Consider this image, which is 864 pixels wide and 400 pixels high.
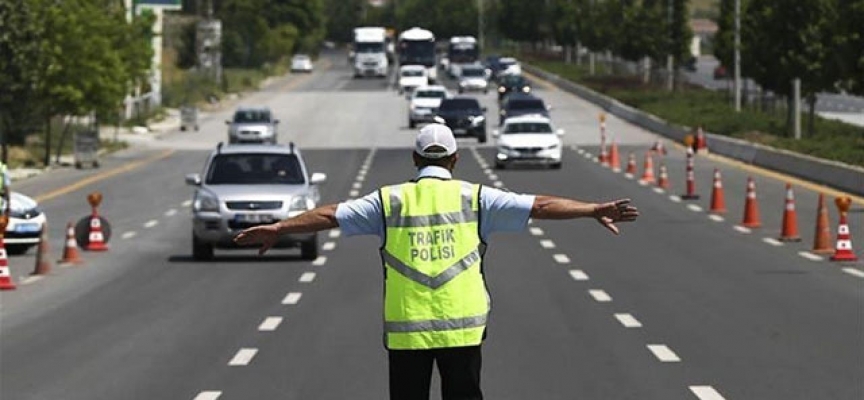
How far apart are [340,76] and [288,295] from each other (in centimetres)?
13121

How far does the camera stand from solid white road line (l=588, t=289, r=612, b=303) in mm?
22344

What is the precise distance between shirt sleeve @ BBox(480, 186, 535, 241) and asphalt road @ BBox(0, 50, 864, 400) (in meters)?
6.20

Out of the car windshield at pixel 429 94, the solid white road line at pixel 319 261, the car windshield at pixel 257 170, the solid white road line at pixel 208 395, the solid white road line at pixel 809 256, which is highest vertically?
the car windshield at pixel 257 170

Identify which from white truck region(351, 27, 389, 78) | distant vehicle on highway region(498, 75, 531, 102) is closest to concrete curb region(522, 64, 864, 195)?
distant vehicle on highway region(498, 75, 531, 102)

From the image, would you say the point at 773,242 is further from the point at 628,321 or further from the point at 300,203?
the point at 628,321

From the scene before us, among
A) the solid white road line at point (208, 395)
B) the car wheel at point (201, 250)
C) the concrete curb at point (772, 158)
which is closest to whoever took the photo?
the solid white road line at point (208, 395)

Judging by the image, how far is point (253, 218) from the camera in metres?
28.0

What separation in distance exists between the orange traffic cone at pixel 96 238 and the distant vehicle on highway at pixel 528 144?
23.4m

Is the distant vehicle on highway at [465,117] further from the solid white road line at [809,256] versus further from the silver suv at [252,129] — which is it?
the solid white road line at [809,256]

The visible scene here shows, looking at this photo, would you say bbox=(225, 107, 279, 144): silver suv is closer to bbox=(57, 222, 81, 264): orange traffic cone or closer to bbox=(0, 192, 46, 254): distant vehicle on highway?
bbox=(0, 192, 46, 254): distant vehicle on highway

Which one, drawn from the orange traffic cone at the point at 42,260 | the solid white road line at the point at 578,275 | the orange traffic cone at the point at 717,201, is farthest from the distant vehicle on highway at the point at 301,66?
the solid white road line at the point at 578,275

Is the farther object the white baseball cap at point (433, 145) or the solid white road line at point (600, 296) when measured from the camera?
the solid white road line at point (600, 296)

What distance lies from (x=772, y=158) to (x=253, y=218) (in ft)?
87.4

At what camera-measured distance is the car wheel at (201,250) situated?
93.6 ft
